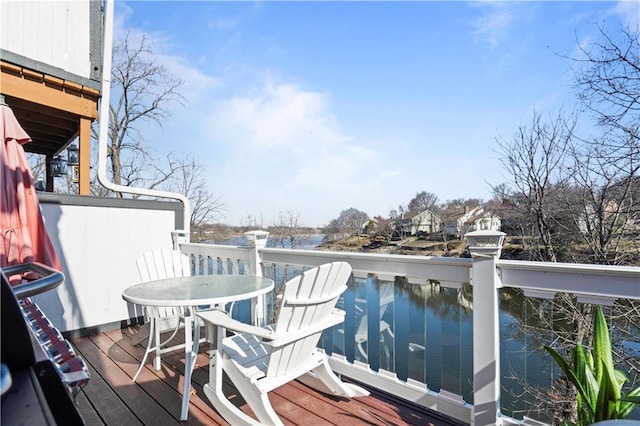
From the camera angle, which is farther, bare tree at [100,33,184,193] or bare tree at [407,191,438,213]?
bare tree at [100,33,184,193]

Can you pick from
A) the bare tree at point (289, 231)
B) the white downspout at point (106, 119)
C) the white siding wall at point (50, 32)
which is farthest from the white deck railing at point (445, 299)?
the bare tree at point (289, 231)

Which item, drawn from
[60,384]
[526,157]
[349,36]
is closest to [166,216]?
[60,384]

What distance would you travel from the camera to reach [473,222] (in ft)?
24.6

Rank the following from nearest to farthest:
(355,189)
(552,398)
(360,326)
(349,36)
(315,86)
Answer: (360,326) → (552,398) → (349,36) → (315,86) → (355,189)

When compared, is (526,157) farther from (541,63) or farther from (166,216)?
(166,216)

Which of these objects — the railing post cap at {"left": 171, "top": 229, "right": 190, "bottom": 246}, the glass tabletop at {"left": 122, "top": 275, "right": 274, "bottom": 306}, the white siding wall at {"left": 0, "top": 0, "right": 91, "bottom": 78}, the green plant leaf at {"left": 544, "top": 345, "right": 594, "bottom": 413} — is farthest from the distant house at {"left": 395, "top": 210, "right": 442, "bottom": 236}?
the white siding wall at {"left": 0, "top": 0, "right": 91, "bottom": 78}

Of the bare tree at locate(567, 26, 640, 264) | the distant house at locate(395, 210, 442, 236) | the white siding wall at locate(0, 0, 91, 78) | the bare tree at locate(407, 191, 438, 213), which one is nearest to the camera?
the white siding wall at locate(0, 0, 91, 78)

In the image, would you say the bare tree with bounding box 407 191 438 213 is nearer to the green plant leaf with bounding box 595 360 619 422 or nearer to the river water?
the river water

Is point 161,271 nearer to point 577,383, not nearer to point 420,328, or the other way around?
point 420,328

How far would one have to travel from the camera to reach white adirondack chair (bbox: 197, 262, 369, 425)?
1.78 m

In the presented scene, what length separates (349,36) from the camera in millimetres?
5828

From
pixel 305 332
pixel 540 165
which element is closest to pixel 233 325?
pixel 305 332

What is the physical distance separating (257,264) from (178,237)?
161 cm

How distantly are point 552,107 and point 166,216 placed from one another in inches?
328
